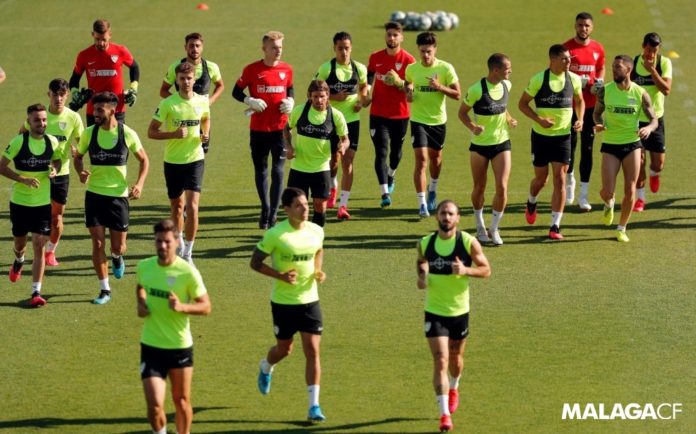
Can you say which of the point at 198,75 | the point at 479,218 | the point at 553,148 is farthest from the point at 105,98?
the point at 553,148

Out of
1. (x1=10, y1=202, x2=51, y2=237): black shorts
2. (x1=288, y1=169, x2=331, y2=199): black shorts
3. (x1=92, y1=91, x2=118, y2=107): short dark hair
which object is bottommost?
(x1=10, y1=202, x2=51, y2=237): black shorts

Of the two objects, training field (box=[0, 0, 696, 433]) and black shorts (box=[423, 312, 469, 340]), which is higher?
black shorts (box=[423, 312, 469, 340])

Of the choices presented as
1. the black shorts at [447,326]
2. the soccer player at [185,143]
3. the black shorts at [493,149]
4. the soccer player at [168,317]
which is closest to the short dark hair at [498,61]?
the black shorts at [493,149]

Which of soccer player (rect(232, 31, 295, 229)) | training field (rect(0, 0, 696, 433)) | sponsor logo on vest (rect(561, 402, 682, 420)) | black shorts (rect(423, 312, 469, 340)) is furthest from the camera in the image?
soccer player (rect(232, 31, 295, 229))

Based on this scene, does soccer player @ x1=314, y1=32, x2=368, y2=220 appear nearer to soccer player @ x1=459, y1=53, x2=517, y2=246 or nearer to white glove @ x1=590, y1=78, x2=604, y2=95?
soccer player @ x1=459, y1=53, x2=517, y2=246

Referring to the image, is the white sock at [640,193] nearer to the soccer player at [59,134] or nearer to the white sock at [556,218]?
the white sock at [556,218]

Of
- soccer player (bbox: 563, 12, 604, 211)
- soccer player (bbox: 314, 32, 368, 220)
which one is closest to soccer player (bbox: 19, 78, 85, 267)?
soccer player (bbox: 314, 32, 368, 220)

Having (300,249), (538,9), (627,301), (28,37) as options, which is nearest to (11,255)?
(300,249)

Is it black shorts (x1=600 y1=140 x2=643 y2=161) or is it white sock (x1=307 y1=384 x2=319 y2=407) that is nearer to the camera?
white sock (x1=307 y1=384 x2=319 y2=407)

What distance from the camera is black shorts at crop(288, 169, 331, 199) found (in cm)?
1820

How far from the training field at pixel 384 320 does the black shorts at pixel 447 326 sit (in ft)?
2.99

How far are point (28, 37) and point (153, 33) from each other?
3.06m

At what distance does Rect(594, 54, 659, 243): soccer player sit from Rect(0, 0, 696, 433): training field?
991mm

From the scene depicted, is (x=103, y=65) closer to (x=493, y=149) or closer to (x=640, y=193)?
(x=493, y=149)
